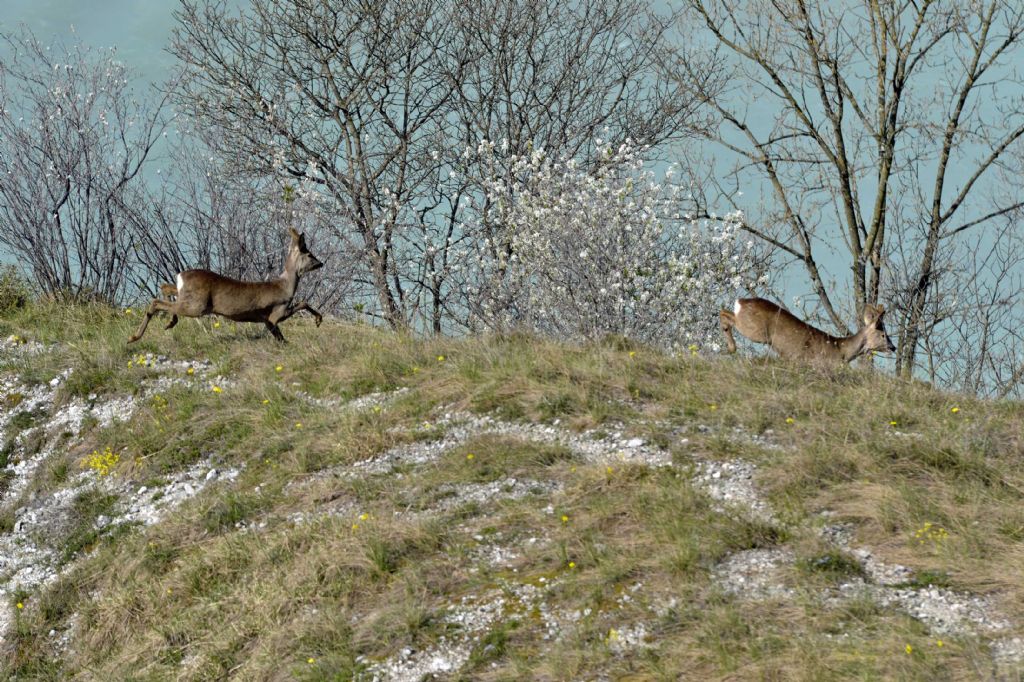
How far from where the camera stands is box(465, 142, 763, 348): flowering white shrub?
556 inches

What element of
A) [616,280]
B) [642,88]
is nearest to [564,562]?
[616,280]

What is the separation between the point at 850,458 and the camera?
25.0 ft

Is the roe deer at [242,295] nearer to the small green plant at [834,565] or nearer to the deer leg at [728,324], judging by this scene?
the deer leg at [728,324]

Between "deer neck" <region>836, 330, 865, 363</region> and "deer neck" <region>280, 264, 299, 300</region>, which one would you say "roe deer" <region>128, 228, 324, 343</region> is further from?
"deer neck" <region>836, 330, 865, 363</region>

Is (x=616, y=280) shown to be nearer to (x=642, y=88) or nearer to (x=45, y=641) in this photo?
(x=642, y=88)

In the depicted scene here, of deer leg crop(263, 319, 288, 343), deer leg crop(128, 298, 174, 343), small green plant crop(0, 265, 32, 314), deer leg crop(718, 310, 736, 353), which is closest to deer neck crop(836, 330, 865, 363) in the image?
deer leg crop(718, 310, 736, 353)

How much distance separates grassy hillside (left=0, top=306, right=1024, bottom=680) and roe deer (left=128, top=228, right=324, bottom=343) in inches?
19.5

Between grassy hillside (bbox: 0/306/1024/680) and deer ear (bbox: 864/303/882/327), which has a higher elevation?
deer ear (bbox: 864/303/882/327)

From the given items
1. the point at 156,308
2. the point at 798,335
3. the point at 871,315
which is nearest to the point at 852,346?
the point at 871,315

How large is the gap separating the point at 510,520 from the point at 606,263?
7.37m

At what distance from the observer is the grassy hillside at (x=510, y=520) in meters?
5.89

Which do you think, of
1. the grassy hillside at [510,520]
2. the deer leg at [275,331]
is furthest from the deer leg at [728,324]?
the deer leg at [275,331]

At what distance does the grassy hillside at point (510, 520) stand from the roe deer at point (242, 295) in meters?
0.49

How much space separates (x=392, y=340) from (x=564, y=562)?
17.5 feet
